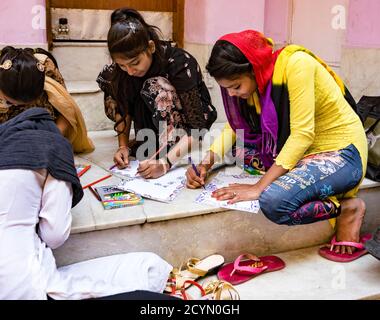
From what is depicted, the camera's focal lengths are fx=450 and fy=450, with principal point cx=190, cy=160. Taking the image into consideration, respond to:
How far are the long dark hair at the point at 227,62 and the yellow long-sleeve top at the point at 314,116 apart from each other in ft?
0.55

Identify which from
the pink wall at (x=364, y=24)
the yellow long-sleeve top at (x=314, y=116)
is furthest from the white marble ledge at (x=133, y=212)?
the pink wall at (x=364, y=24)

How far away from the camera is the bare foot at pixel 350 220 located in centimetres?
156

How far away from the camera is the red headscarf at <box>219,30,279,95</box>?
4.58 ft

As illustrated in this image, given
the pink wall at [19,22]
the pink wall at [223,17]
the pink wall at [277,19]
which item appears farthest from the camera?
the pink wall at [277,19]

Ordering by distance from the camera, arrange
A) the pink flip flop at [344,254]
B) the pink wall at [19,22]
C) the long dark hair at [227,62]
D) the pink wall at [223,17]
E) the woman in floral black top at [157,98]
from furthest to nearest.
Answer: the pink wall at [223,17] → the pink wall at [19,22] → the woman in floral black top at [157,98] → the pink flip flop at [344,254] → the long dark hair at [227,62]

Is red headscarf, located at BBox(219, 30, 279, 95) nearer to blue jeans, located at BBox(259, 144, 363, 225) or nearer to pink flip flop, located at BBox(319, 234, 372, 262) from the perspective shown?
blue jeans, located at BBox(259, 144, 363, 225)

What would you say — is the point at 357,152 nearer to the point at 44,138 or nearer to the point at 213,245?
the point at 213,245

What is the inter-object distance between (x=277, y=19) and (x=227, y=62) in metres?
1.69

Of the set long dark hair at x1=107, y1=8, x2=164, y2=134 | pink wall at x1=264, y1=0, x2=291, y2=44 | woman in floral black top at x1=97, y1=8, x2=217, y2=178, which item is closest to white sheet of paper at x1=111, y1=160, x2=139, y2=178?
woman in floral black top at x1=97, y1=8, x2=217, y2=178

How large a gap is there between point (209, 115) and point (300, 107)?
23.2 inches

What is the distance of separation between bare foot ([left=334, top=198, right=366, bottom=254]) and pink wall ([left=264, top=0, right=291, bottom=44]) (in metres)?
1.58

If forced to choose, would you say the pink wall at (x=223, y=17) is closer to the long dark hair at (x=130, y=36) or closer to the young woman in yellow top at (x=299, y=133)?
the long dark hair at (x=130, y=36)

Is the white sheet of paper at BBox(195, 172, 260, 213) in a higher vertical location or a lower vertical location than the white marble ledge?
higher
